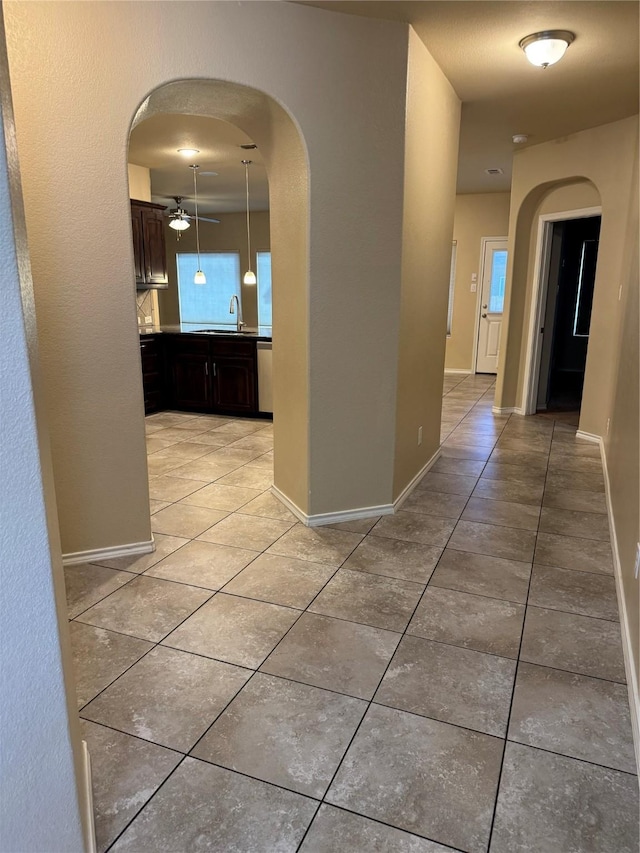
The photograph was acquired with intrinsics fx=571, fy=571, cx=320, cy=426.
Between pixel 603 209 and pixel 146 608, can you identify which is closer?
pixel 146 608

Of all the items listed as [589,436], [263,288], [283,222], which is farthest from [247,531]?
[263,288]

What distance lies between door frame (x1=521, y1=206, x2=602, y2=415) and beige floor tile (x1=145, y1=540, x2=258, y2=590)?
13.9 ft

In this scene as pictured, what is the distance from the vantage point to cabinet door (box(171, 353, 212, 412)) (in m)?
6.21

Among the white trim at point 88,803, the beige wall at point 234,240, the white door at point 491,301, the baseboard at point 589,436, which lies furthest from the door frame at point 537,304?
the beige wall at point 234,240

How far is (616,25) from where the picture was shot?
2955mm

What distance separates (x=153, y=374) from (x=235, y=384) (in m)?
0.96

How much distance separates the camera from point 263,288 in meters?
10.9

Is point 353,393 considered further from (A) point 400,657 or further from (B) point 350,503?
(A) point 400,657

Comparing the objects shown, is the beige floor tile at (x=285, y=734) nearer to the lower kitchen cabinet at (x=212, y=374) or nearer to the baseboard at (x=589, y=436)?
the baseboard at (x=589, y=436)

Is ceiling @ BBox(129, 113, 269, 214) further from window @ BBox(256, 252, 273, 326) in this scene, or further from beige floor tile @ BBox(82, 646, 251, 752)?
beige floor tile @ BBox(82, 646, 251, 752)

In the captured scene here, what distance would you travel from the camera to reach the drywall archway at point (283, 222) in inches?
110

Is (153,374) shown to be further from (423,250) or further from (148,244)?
(423,250)

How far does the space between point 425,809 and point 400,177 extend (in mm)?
2804

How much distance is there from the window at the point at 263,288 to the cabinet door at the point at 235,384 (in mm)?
4872
